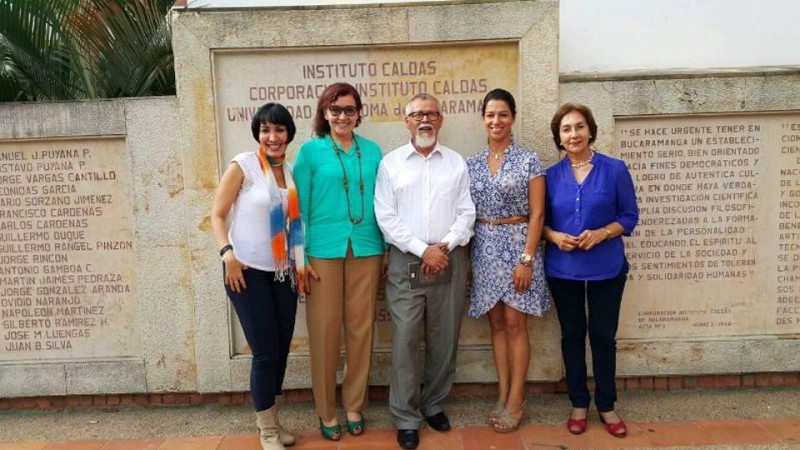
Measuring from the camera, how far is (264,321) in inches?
132

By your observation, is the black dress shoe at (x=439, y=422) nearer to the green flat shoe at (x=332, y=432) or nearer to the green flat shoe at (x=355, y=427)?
the green flat shoe at (x=355, y=427)

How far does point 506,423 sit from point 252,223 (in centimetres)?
188

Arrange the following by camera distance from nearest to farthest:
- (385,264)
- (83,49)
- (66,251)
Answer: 1. (385,264)
2. (66,251)
3. (83,49)

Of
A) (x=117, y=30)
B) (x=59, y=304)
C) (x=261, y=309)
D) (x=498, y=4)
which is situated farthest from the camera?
(x=117, y=30)

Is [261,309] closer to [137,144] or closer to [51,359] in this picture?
[137,144]

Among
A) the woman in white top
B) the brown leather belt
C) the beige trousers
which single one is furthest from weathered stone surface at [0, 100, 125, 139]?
the brown leather belt

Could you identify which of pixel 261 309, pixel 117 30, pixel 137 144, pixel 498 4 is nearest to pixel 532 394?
pixel 261 309

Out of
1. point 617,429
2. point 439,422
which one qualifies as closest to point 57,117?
point 439,422

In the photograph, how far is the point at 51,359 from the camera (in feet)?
14.1

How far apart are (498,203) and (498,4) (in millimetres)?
1311

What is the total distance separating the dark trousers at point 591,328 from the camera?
3.56 meters

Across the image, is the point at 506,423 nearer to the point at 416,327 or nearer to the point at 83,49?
the point at 416,327

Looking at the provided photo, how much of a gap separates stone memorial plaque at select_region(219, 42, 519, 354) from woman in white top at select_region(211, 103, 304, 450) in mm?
761

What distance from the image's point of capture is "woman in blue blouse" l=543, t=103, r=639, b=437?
348cm
